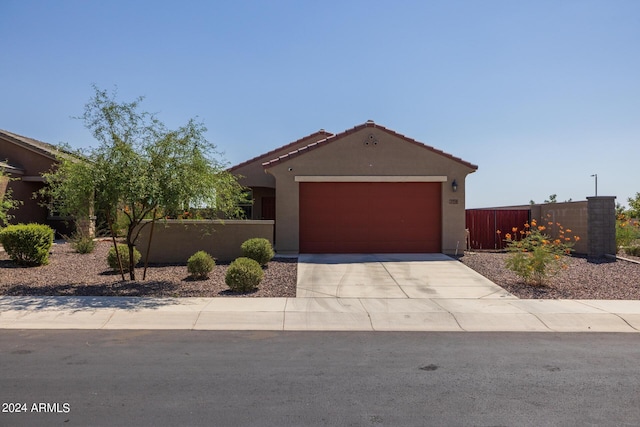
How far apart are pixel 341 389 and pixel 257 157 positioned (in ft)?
57.2

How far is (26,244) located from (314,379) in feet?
37.1

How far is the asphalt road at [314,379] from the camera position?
4656mm

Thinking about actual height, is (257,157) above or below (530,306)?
above

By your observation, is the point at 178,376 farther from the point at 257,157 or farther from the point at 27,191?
the point at 27,191

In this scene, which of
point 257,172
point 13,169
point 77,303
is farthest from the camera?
point 257,172

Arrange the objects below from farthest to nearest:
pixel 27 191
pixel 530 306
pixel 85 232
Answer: pixel 27 191 → pixel 85 232 → pixel 530 306

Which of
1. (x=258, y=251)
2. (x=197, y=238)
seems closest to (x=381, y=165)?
(x=258, y=251)

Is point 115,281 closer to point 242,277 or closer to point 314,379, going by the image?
point 242,277

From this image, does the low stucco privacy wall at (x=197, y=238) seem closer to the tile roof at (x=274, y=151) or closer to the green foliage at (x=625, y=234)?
the tile roof at (x=274, y=151)

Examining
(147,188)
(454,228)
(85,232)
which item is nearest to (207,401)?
(147,188)

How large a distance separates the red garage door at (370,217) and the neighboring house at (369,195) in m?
0.04

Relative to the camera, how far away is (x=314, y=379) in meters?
5.68

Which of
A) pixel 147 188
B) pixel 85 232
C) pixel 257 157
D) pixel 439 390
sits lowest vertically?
pixel 439 390

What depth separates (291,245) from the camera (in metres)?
17.0
